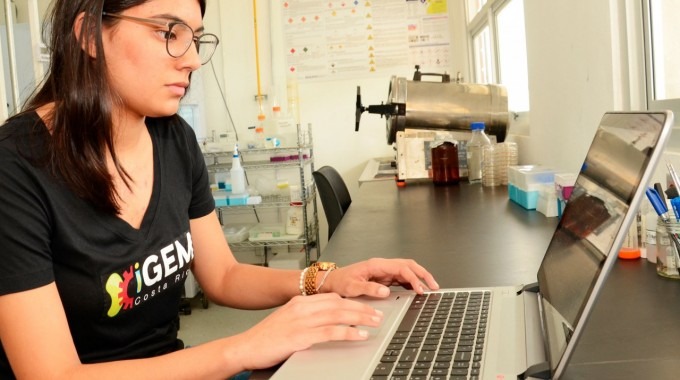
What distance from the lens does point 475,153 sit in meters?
2.30

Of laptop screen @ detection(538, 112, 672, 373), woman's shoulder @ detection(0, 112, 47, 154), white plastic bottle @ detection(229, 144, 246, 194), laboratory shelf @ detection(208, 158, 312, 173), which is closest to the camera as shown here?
laptop screen @ detection(538, 112, 672, 373)

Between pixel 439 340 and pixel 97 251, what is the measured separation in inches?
20.3

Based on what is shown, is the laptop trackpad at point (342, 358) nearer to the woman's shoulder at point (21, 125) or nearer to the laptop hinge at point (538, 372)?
the laptop hinge at point (538, 372)

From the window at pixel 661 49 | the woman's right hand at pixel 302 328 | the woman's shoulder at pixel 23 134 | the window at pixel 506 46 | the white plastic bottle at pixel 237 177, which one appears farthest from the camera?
the white plastic bottle at pixel 237 177

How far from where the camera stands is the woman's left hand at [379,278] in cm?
93

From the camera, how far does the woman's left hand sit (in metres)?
0.93

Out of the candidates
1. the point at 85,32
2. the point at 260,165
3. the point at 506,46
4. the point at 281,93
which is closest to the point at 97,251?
the point at 85,32

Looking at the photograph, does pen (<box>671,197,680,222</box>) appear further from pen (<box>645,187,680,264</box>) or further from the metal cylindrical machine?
the metal cylindrical machine

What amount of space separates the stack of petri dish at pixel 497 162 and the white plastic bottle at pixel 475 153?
9cm

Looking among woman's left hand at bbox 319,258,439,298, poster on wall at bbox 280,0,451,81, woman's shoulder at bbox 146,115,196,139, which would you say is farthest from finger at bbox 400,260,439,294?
poster on wall at bbox 280,0,451,81

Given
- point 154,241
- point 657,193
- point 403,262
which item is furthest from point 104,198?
point 657,193

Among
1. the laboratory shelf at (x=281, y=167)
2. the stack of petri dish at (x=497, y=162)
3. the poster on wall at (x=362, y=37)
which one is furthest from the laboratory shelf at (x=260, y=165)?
the stack of petri dish at (x=497, y=162)

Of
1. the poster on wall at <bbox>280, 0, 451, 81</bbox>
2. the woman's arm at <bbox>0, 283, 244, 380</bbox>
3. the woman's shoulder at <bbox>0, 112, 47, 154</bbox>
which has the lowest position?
the woman's arm at <bbox>0, 283, 244, 380</bbox>

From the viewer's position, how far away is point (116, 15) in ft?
3.01
